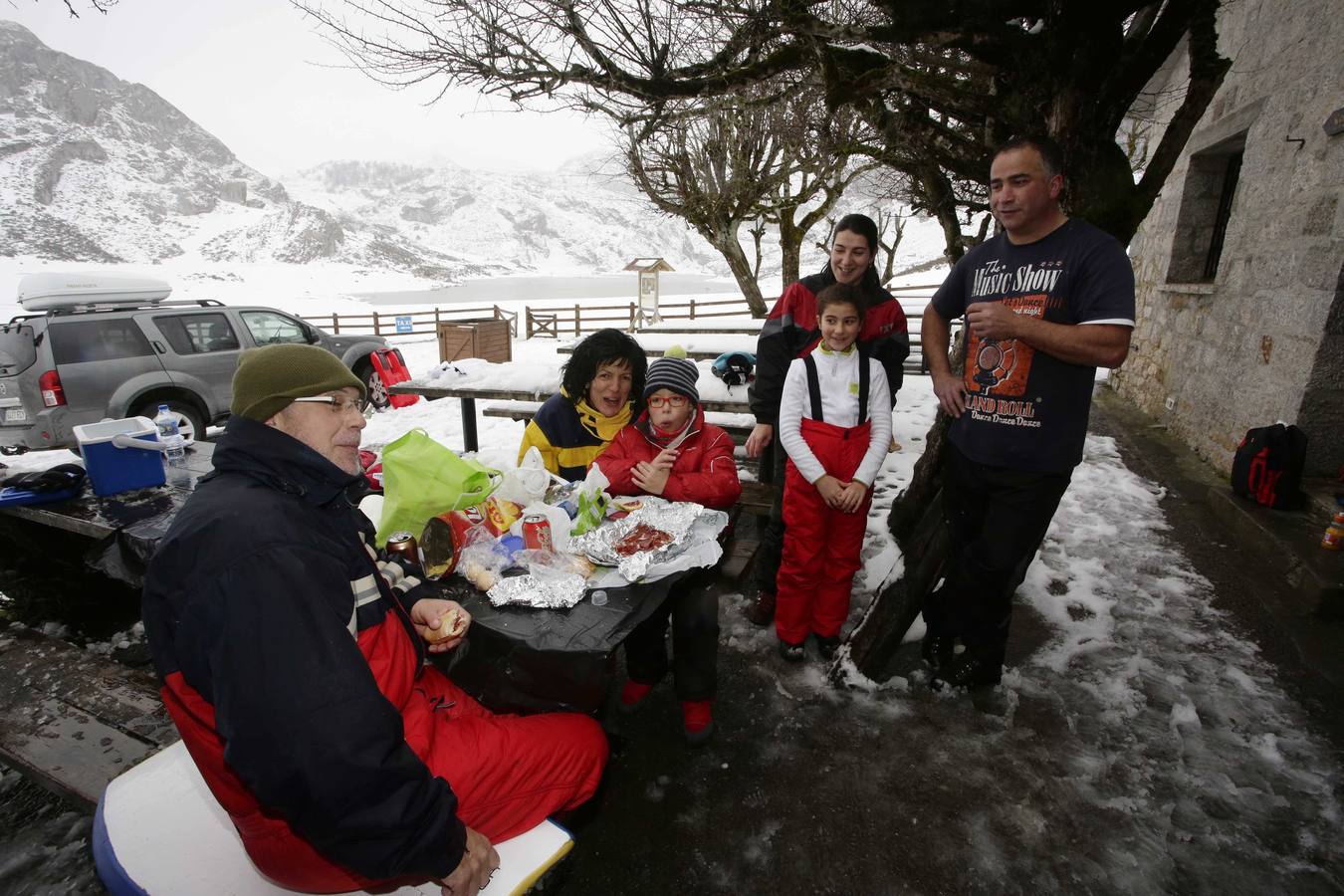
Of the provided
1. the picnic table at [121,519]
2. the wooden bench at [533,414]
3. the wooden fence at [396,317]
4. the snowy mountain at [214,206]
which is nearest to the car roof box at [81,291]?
the picnic table at [121,519]

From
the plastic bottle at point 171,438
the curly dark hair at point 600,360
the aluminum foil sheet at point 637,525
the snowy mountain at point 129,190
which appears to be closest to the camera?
the aluminum foil sheet at point 637,525

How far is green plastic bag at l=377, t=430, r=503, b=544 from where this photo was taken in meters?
2.18

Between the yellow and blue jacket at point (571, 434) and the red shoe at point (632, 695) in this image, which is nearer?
the red shoe at point (632, 695)

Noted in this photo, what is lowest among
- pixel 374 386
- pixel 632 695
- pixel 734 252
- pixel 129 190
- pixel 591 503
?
pixel 632 695

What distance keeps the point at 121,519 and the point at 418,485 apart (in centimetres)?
210

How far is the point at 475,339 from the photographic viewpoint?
12.9m

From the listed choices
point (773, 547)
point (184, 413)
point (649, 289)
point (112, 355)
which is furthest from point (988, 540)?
point (649, 289)

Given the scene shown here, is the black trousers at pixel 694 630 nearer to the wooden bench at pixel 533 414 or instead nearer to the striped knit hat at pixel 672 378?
the striped knit hat at pixel 672 378

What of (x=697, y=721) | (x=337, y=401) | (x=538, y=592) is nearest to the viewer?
(x=337, y=401)

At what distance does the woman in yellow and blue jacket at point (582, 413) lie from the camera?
9.70 ft

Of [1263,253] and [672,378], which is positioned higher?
[1263,253]

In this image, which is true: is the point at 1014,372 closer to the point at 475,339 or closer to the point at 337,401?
the point at 337,401

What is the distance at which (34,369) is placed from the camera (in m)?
6.43

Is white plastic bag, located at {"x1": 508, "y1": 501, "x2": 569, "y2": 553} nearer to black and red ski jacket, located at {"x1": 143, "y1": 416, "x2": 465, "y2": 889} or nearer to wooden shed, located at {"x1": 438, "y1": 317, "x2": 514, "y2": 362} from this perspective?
black and red ski jacket, located at {"x1": 143, "y1": 416, "x2": 465, "y2": 889}
